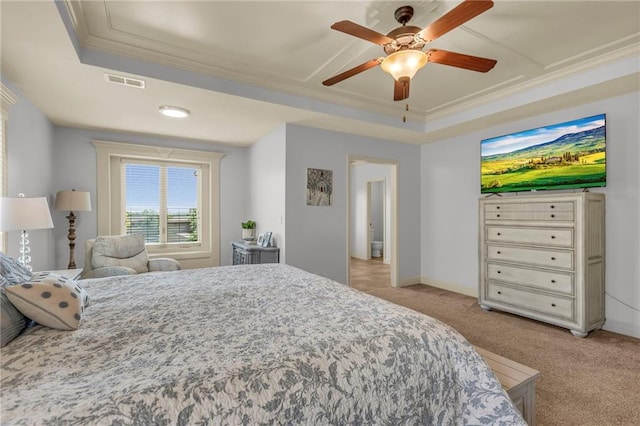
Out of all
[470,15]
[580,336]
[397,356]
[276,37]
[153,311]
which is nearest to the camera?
[397,356]

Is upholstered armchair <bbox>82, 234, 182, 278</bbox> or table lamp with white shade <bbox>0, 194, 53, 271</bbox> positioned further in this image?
upholstered armchair <bbox>82, 234, 182, 278</bbox>

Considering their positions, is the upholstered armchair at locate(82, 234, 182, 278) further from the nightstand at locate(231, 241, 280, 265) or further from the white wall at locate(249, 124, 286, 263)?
the white wall at locate(249, 124, 286, 263)

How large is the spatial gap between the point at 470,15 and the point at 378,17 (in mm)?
795

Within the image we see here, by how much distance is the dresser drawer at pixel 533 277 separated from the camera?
10.1 ft

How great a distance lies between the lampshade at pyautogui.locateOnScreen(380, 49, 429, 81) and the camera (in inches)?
79.8

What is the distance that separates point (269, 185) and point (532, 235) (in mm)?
3311

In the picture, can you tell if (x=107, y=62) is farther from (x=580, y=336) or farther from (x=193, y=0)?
(x=580, y=336)

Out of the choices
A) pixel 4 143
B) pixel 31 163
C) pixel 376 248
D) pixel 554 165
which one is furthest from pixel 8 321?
pixel 376 248

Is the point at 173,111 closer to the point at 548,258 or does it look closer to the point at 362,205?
the point at 548,258

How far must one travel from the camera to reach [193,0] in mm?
2051

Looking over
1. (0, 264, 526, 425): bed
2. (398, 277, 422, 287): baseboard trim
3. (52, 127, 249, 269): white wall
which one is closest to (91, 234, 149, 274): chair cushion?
(52, 127, 249, 269): white wall

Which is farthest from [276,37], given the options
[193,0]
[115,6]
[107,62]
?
[107,62]

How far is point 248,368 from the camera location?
1006 millimetres

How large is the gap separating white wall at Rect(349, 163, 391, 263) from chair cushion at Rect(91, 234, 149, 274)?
5.21 metres
